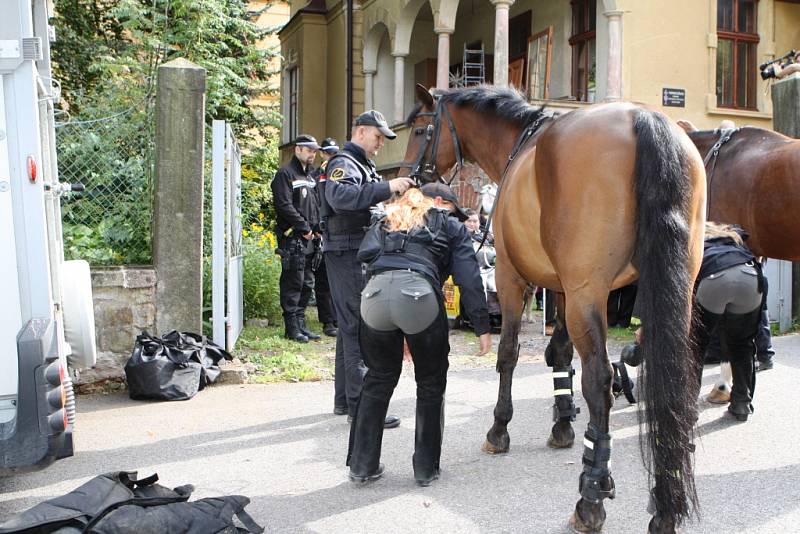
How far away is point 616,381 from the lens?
632 cm

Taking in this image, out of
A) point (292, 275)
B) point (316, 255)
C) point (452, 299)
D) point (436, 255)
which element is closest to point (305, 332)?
point (292, 275)

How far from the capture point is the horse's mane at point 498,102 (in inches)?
208

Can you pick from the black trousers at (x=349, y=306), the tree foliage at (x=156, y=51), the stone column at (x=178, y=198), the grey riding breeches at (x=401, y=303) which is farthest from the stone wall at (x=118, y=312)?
the grey riding breeches at (x=401, y=303)

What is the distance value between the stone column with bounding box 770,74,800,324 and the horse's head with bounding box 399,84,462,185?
6.24 m

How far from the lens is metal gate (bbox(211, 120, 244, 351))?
751 cm

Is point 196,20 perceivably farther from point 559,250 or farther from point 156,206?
point 559,250

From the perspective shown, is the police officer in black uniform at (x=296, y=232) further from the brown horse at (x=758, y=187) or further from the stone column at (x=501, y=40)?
the stone column at (x=501, y=40)

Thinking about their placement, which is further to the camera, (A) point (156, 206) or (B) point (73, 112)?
(B) point (73, 112)

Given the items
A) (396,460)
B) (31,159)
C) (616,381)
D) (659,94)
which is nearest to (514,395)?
(616,381)

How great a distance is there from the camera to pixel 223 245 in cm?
756

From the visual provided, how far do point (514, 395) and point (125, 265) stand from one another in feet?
12.1

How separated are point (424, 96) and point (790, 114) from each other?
6447 mm

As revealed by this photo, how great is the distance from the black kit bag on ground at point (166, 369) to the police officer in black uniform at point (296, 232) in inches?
85.9

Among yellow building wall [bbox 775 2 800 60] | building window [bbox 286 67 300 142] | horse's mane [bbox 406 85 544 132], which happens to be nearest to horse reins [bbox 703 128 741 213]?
horse's mane [bbox 406 85 544 132]
